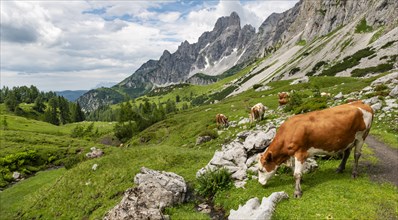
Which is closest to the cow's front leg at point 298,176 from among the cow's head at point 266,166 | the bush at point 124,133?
the cow's head at point 266,166

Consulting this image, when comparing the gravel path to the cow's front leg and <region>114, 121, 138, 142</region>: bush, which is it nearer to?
the cow's front leg

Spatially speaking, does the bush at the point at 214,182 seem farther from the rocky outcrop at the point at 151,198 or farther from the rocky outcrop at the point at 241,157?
the rocky outcrop at the point at 151,198

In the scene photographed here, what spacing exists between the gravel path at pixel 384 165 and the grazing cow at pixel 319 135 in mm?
2383

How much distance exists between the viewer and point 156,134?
275 ft

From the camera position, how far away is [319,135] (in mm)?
15531

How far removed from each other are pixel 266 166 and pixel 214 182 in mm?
4546

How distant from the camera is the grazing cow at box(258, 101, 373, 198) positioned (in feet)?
50.9

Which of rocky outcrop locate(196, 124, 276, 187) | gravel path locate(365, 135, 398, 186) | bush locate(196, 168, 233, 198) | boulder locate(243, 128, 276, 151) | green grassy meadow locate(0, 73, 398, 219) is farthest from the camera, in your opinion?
boulder locate(243, 128, 276, 151)

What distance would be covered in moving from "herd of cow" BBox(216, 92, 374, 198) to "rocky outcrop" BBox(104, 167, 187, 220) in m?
6.85

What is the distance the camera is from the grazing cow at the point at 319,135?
50.9 ft

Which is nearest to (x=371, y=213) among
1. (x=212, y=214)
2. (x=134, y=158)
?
(x=212, y=214)

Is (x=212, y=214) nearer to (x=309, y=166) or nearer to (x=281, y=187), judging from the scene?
(x=281, y=187)

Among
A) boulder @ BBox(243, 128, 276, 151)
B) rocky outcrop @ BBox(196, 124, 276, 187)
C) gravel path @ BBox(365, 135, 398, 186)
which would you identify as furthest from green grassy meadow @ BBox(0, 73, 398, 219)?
boulder @ BBox(243, 128, 276, 151)

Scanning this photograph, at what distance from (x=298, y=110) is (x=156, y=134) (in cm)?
4750
